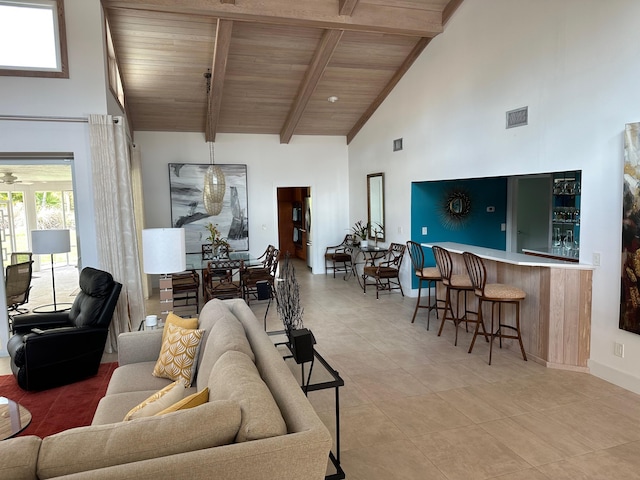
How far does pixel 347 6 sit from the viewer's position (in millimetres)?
5301

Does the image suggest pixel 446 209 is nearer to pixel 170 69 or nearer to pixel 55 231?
pixel 170 69

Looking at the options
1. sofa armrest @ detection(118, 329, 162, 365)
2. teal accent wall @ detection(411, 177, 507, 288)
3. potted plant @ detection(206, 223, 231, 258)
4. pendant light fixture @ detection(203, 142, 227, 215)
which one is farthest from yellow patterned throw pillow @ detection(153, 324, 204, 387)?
teal accent wall @ detection(411, 177, 507, 288)

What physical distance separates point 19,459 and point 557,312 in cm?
426

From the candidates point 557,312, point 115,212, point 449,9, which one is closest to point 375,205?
point 449,9

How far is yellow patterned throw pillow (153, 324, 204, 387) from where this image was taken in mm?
2936

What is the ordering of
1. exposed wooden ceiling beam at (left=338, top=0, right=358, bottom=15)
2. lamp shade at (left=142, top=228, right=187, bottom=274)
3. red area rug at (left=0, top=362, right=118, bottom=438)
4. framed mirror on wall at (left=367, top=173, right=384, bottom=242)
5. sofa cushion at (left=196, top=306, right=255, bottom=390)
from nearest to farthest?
sofa cushion at (left=196, top=306, right=255, bottom=390), red area rug at (left=0, top=362, right=118, bottom=438), lamp shade at (left=142, top=228, right=187, bottom=274), exposed wooden ceiling beam at (left=338, top=0, right=358, bottom=15), framed mirror on wall at (left=367, top=173, right=384, bottom=242)

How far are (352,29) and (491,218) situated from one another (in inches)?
155

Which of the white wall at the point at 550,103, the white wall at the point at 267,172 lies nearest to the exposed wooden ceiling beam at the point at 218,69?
the white wall at the point at 267,172

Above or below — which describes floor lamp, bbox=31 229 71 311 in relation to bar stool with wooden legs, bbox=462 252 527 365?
above

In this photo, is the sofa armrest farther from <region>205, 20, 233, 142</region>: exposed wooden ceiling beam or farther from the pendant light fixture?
<region>205, 20, 233, 142</region>: exposed wooden ceiling beam

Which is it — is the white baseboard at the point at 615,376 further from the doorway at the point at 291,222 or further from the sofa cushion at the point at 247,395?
the doorway at the point at 291,222

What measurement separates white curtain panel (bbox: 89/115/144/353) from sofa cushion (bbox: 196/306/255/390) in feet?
7.57

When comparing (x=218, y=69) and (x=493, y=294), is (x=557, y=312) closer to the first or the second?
(x=493, y=294)

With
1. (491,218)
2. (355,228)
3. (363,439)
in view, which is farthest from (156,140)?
(363,439)
